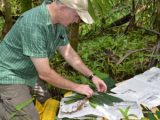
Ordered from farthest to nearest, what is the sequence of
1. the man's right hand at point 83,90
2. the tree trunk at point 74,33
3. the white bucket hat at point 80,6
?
1. the tree trunk at point 74,33
2. the man's right hand at point 83,90
3. the white bucket hat at point 80,6

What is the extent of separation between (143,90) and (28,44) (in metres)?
0.89

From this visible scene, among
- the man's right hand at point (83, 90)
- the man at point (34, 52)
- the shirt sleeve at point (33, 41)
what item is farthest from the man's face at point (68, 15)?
the man's right hand at point (83, 90)

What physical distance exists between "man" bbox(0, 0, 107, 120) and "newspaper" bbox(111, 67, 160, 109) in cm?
15

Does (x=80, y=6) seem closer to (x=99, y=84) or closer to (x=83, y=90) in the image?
(x=83, y=90)

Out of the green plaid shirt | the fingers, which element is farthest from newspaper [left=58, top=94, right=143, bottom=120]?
the green plaid shirt

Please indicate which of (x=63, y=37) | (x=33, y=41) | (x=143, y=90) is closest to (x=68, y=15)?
(x=33, y=41)

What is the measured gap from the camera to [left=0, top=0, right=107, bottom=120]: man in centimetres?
252

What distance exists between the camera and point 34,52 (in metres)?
2.51

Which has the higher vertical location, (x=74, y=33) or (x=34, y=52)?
(x=34, y=52)

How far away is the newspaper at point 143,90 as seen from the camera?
2732 mm

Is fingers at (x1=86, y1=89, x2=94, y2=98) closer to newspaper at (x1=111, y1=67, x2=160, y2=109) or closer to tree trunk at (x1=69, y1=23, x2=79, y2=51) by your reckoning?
newspaper at (x1=111, y1=67, x2=160, y2=109)

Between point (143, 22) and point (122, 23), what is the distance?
0.55 m

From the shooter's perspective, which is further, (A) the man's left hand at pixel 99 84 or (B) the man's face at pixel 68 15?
(A) the man's left hand at pixel 99 84

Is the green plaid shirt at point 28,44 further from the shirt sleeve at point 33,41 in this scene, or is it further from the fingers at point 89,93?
the fingers at point 89,93
